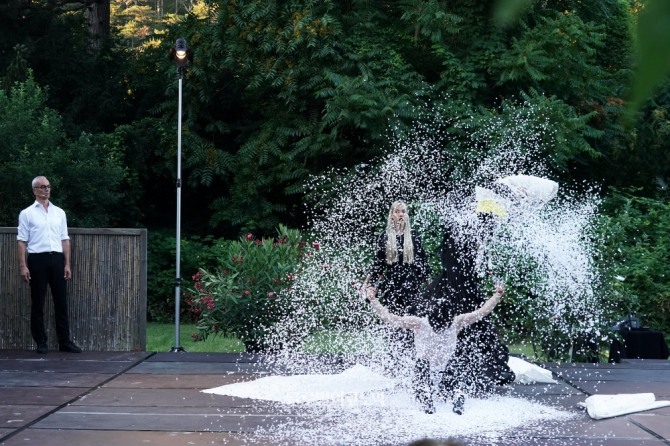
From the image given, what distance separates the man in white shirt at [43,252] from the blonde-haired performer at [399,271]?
3555 millimetres

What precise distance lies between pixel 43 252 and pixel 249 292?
2.32 meters

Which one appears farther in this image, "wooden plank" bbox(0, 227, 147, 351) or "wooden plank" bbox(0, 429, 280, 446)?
"wooden plank" bbox(0, 227, 147, 351)

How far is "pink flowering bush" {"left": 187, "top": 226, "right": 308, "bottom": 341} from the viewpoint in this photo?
10781 mm

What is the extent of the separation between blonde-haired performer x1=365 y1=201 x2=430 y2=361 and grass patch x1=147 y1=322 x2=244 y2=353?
5660mm

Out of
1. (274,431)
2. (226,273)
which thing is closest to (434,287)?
(274,431)

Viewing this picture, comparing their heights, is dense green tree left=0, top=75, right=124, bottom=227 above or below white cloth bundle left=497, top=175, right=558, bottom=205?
above

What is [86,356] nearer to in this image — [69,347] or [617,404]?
[69,347]

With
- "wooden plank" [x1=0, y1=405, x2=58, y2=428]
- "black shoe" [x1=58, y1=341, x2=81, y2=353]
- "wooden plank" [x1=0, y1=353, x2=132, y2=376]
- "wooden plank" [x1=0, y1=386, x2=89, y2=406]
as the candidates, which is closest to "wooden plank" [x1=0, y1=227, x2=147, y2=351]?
"black shoe" [x1=58, y1=341, x2=81, y2=353]

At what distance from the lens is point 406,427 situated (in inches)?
266

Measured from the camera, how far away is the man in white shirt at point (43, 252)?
10109 millimetres

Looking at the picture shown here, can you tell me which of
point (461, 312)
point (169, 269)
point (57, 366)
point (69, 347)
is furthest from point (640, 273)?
point (169, 269)

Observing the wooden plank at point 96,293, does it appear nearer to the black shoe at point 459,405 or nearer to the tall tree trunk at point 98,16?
the black shoe at point 459,405

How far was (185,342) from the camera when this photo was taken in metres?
15.4

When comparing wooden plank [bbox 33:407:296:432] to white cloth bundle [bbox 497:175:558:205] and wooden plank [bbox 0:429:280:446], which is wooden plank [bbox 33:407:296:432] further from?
white cloth bundle [bbox 497:175:558:205]
